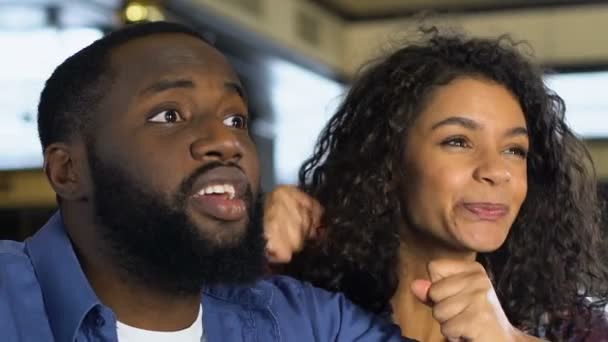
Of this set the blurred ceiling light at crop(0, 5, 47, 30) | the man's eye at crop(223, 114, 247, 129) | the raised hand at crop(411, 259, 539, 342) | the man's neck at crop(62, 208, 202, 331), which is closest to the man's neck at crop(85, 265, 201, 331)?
the man's neck at crop(62, 208, 202, 331)

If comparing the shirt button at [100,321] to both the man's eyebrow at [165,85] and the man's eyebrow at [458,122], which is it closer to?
the man's eyebrow at [165,85]

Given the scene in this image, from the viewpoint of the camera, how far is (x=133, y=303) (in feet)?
4.83

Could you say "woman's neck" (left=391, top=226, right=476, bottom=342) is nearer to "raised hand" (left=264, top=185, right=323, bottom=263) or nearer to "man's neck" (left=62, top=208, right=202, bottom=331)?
"raised hand" (left=264, top=185, right=323, bottom=263)

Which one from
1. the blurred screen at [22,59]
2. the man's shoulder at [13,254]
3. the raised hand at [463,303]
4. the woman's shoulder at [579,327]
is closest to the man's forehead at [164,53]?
the man's shoulder at [13,254]

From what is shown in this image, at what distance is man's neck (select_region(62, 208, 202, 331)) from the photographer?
147cm

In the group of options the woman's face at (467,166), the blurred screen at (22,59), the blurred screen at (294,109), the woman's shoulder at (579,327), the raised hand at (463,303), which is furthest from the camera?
the blurred screen at (294,109)

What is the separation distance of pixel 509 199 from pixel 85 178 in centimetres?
74

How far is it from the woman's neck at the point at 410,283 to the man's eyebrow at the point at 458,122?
0.60ft

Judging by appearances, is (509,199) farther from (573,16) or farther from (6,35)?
(573,16)

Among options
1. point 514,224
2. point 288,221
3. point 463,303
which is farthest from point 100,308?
point 514,224

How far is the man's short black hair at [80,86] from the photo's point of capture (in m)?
1.51

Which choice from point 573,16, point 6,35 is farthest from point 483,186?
point 573,16

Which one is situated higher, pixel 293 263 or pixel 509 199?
pixel 509 199

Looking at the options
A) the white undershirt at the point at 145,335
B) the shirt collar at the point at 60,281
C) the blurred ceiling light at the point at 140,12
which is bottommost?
the white undershirt at the point at 145,335
